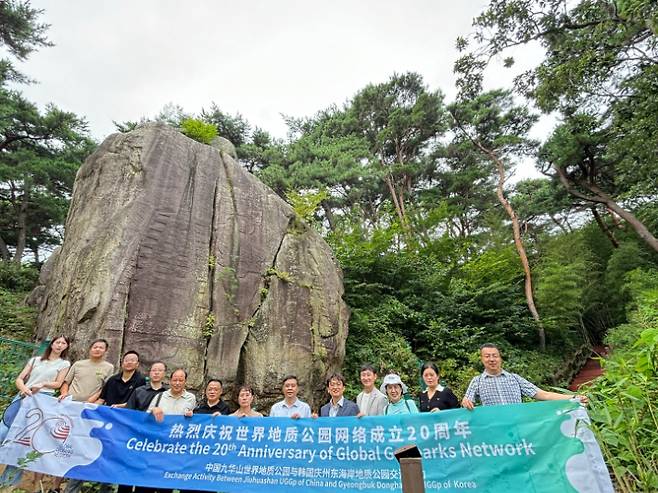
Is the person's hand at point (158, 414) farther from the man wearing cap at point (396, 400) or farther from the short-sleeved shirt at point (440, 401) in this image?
the short-sleeved shirt at point (440, 401)

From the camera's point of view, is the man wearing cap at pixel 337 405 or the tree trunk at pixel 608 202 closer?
the man wearing cap at pixel 337 405

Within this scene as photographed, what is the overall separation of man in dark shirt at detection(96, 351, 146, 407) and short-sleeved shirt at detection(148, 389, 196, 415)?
1.48ft

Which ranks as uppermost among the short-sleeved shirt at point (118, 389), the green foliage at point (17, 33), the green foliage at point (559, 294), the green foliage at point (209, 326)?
the green foliage at point (17, 33)

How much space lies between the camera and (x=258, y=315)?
689 centimetres

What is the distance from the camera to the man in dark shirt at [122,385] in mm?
3797

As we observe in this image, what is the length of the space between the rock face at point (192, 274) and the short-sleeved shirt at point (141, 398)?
2.20 m

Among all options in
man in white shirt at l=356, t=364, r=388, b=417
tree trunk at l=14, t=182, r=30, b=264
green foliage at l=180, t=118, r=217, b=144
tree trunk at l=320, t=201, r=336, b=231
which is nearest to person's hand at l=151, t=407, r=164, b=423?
man in white shirt at l=356, t=364, r=388, b=417

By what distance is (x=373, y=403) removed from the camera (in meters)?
3.77

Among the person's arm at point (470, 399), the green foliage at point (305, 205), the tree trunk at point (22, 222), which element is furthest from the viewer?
the tree trunk at point (22, 222)

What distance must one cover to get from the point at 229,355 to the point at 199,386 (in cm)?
70

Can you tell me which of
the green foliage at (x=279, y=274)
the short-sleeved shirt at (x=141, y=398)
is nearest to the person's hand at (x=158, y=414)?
the short-sleeved shirt at (x=141, y=398)

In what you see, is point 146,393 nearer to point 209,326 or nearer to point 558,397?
point 209,326

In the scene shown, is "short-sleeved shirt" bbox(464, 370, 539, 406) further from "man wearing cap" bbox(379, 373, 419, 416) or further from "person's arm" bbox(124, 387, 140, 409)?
"person's arm" bbox(124, 387, 140, 409)

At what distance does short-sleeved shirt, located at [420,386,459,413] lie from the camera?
3.40 meters
